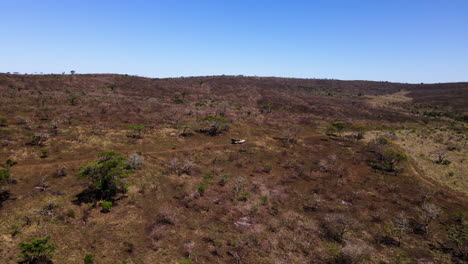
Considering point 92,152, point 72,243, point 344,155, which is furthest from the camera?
point 344,155

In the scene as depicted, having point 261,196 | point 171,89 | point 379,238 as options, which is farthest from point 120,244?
point 171,89

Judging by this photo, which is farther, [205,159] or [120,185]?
[205,159]

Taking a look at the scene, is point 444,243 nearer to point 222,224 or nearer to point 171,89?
point 222,224

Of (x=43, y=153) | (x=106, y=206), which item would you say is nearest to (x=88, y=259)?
(x=106, y=206)

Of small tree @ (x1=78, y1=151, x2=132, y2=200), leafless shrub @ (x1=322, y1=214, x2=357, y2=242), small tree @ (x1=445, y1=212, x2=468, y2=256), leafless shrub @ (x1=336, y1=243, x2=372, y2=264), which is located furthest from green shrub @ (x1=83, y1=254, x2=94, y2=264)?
small tree @ (x1=445, y1=212, x2=468, y2=256)

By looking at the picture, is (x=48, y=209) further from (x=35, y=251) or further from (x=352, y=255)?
(x=352, y=255)

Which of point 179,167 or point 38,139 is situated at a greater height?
point 38,139

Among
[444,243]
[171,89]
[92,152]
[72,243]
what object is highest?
[171,89]
